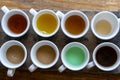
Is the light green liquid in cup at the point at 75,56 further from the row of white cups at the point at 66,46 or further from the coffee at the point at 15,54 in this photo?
the coffee at the point at 15,54

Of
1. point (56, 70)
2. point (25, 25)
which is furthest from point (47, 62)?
point (25, 25)

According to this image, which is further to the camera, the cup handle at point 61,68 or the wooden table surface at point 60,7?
the wooden table surface at point 60,7

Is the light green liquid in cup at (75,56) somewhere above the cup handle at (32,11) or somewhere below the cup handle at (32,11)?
below

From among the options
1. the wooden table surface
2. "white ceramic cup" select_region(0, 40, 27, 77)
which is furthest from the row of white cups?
the wooden table surface

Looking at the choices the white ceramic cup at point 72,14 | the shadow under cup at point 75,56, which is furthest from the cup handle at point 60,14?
the shadow under cup at point 75,56

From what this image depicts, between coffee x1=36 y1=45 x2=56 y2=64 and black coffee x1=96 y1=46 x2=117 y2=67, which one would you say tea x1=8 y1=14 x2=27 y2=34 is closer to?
coffee x1=36 y1=45 x2=56 y2=64
